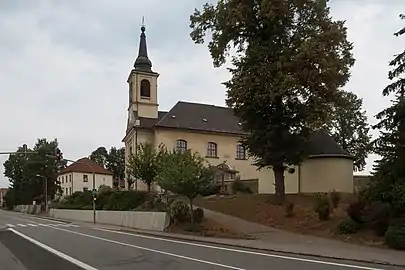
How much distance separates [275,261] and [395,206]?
754 centimetres

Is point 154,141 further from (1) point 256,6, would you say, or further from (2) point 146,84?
(1) point 256,6

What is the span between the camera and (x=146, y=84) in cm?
7075

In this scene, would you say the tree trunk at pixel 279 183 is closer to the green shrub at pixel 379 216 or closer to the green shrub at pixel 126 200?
the green shrub at pixel 379 216

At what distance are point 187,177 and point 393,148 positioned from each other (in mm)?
13020

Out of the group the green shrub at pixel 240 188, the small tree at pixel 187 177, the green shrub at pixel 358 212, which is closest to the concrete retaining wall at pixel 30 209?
the green shrub at pixel 240 188

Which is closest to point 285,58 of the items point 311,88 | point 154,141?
point 311,88

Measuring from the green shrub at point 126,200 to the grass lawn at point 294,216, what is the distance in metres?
6.79

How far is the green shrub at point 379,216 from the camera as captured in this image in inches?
885

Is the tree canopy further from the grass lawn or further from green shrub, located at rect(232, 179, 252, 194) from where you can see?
the grass lawn

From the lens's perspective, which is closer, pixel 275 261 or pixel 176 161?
pixel 275 261

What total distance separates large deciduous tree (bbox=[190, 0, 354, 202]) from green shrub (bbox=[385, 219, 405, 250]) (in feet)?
→ 48.9

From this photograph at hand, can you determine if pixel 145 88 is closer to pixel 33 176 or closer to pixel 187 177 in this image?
pixel 187 177

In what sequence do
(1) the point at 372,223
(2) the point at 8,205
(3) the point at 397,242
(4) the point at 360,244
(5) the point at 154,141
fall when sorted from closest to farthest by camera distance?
1. (3) the point at 397,242
2. (4) the point at 360,244
3. (1) the point at 372,223
4. (5) the point at 154,141
5. (2) the point at 8,205

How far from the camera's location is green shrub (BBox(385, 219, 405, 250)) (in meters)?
19.8
